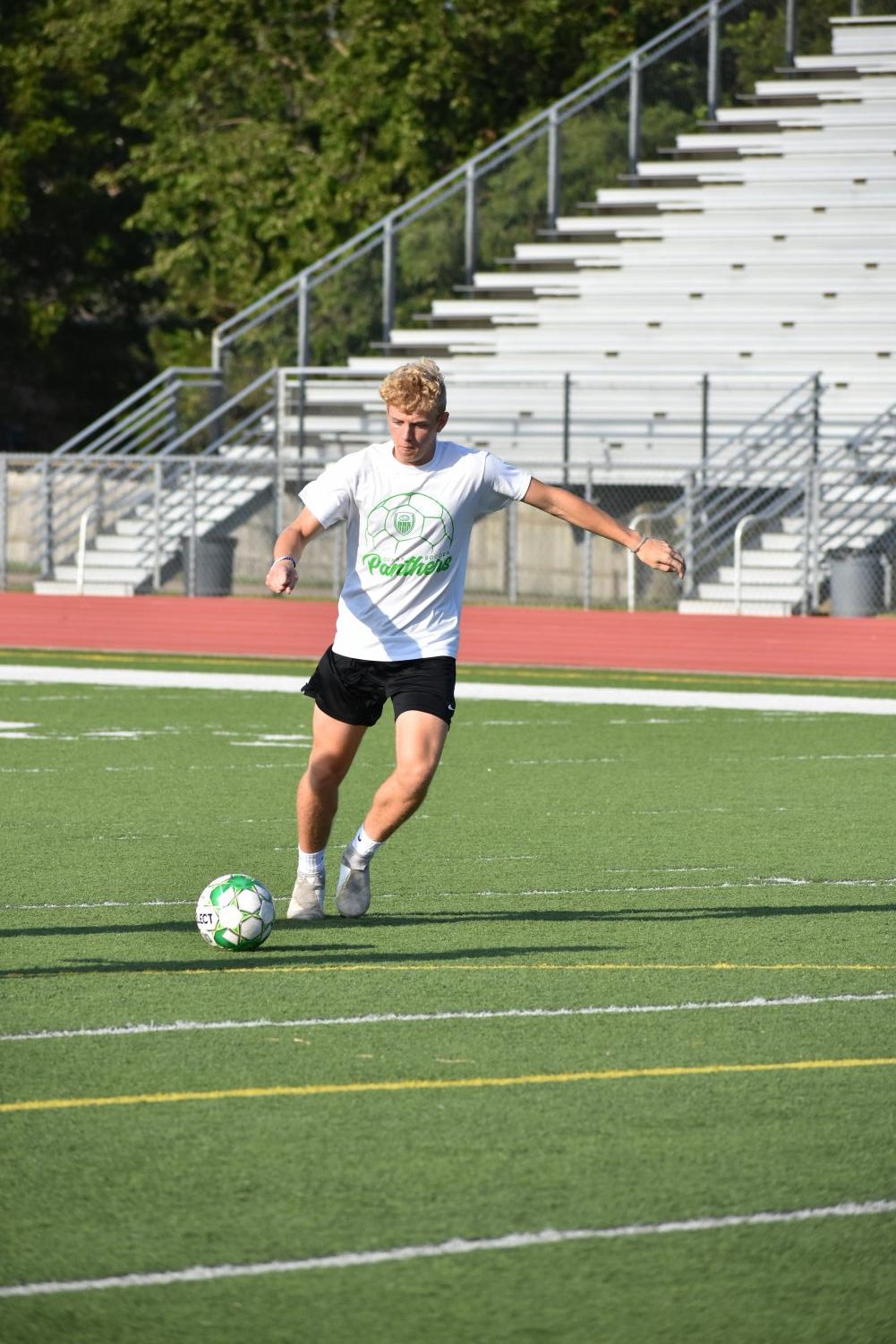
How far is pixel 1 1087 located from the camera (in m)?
5.84

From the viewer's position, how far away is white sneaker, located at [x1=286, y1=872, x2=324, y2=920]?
8578 millimetres

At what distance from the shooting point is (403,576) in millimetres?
8188

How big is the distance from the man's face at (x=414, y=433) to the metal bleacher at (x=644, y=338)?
1922 centimetres

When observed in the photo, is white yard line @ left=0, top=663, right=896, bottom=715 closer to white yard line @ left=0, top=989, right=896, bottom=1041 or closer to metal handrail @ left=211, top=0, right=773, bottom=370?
metal handrail @ left=211, top=0, right=773, bottom=370

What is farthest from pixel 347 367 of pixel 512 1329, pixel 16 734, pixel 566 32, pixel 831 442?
pixel 512 1329

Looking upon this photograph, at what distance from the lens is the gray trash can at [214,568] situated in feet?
94.8

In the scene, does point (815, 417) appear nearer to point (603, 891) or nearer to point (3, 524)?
point (3, 524)

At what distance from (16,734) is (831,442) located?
50.4 feet

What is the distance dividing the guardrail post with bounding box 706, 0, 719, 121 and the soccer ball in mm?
27608

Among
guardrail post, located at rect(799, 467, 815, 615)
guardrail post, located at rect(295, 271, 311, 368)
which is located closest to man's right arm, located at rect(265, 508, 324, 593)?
guardrail post, located at rect(799, 467, 815, 615)

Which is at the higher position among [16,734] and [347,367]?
[347,367]

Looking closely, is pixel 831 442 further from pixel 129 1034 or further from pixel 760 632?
pixel 129 1034

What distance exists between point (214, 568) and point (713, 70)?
11.3m

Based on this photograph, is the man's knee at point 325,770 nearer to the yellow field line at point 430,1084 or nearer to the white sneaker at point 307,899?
the white sneaker at point 307,899
